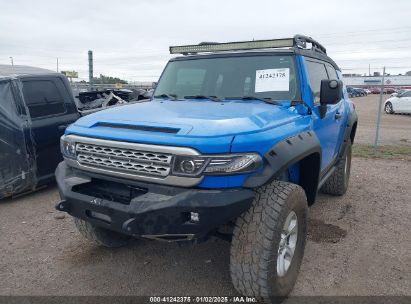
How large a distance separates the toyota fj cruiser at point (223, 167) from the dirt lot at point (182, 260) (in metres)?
0.34

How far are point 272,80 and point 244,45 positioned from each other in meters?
0.61

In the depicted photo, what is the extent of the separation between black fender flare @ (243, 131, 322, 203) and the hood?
185mm

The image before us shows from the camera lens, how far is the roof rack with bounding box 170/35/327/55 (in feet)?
12.7

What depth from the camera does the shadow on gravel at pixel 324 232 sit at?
4.12 m

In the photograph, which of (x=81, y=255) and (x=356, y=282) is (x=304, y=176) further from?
(x=81, y=255)

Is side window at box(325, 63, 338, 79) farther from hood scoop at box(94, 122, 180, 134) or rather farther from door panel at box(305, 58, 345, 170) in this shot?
hood scoop at box(94, 122, 180, 134)

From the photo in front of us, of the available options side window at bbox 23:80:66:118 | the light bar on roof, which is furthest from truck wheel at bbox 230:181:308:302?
side window at bbox 23:80:66:118

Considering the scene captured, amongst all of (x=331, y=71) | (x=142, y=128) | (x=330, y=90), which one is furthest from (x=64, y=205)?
(x=331, y=71)

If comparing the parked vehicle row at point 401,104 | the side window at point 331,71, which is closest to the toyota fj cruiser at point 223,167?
the side window at point 331,71

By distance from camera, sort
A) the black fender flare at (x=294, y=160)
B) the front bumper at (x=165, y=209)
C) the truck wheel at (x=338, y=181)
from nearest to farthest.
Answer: the front bumper at (x=165, y=209) < the black fender flare at (x=294, y=160) < the truck wheel at (x=338, y=181)

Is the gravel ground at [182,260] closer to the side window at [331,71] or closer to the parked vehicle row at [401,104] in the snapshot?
the side window at [331,71]

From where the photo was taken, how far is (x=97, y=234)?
3717mm

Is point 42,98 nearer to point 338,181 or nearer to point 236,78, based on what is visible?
point 236,78

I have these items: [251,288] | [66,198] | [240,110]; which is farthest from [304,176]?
[66,198]
